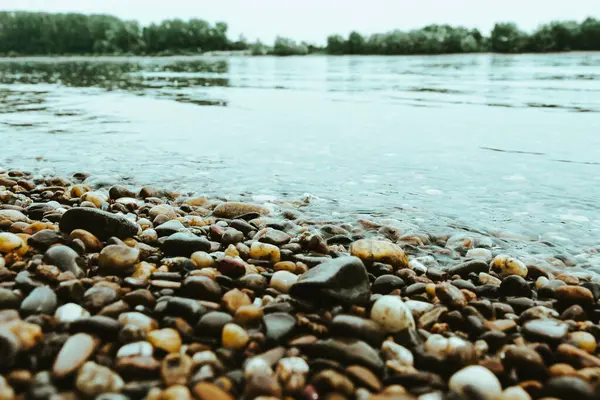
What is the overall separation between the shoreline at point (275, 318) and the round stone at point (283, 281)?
1 cm

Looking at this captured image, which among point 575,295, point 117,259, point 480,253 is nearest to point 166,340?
point 117,259

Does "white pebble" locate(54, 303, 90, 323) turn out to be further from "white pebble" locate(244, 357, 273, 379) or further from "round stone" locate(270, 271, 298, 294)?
"round stone" locate(270, 271, 298, 294)

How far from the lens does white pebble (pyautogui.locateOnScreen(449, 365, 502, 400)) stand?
202 cm

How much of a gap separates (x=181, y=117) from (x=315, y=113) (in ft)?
10.5

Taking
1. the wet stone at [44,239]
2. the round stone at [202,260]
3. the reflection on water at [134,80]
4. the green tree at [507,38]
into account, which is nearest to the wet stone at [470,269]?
the round stone at [202,260]

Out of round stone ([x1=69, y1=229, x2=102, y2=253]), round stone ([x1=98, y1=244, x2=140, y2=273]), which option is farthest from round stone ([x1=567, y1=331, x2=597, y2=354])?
round stone ([x1=69, y1=229, x2=102, y2=253])

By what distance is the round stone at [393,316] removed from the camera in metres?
2.51

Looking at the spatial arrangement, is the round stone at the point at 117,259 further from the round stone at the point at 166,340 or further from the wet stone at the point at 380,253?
the wet stone at the point at 380,253

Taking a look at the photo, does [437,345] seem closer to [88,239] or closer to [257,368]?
[257,368]

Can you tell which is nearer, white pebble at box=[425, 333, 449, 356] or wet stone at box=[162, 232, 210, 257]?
white pebble at box=[425, 333, 449, 356]

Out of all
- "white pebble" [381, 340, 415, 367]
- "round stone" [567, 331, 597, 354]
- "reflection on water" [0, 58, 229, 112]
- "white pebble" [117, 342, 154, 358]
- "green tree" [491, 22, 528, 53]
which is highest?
"green tree" [491, 22, 528, 53]

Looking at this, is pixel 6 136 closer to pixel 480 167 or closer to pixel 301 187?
pixel 301 187

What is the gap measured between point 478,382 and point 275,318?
989mm

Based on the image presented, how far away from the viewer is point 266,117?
11.7m
